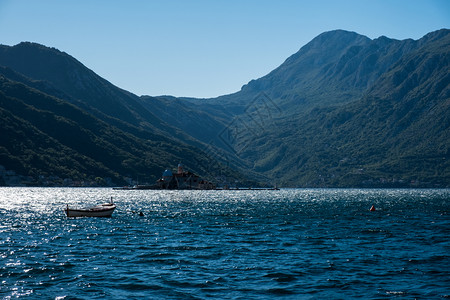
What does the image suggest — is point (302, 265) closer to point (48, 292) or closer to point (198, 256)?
point (198, 256)

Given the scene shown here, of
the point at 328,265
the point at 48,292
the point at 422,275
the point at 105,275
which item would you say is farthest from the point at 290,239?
the point at 48,292

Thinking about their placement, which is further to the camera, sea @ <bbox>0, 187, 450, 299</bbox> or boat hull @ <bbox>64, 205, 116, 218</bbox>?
boat hull @ <bbox>64, 205, 116, 218</bbox>

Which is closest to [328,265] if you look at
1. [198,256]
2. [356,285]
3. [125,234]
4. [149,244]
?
[356,285]

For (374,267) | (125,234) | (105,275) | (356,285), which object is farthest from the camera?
(125,234)

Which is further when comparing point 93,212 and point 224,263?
point 93,212

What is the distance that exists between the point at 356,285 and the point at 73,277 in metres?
22.9

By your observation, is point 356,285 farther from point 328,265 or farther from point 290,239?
point 290,239

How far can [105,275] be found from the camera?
37.1m

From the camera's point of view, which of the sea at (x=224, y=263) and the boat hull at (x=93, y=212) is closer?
the sea at (x=224, y=263)

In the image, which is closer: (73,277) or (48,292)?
(48,292)

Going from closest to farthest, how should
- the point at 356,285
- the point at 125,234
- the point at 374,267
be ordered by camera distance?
the point at 356,285 < the point at 374,267 < the point at 125,234

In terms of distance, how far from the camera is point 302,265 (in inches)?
1635

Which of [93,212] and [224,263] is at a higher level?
[224,263]

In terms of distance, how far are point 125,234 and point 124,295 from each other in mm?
34140
